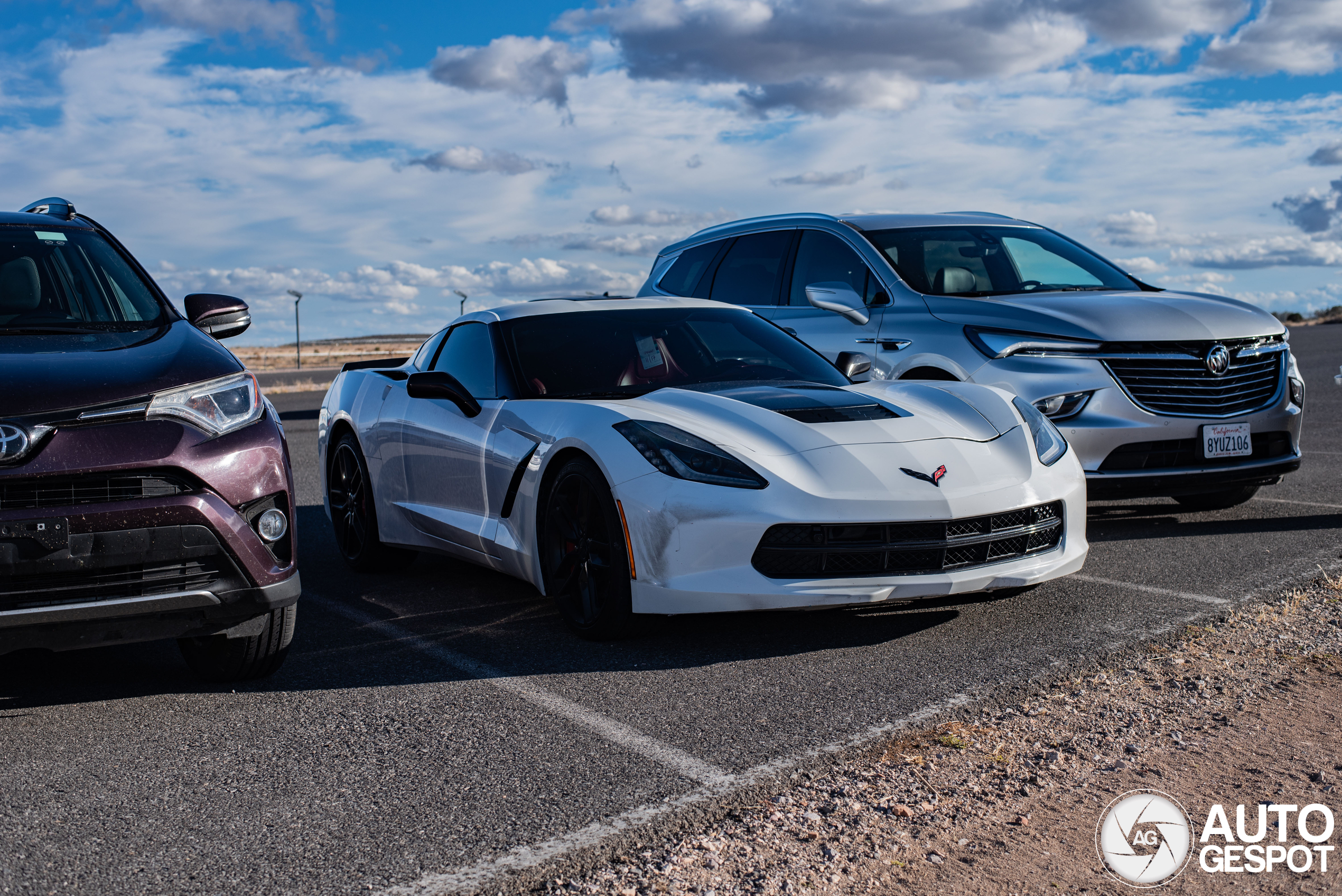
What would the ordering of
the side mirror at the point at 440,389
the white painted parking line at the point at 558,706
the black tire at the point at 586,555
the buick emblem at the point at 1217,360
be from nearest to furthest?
the white painted parking line at the point at 558,706 → the black tire at the point at 586,555 → the side mirror at the point at 440,389 → the buick emblem at the point at 1217,360

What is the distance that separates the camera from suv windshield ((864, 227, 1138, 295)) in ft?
25.2

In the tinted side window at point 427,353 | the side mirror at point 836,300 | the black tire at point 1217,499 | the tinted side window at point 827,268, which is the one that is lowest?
the black tire at point 1217,499

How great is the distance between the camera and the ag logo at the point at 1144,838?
2.77m

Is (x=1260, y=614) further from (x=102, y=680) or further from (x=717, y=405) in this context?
(x=102, y=680)

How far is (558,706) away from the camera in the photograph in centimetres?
405

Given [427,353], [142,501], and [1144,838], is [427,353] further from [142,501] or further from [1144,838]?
[1144,838]

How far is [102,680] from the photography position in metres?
4.46

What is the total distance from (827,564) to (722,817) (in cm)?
150

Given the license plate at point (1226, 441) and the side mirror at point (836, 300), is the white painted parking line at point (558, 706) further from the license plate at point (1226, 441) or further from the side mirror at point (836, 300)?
the license plate at point (1226, 441)

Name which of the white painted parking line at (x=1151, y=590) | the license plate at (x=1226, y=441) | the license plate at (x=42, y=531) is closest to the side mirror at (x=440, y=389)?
the license plate at (x=42, y=531)

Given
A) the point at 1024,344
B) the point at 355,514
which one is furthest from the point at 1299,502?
the point at 355,514

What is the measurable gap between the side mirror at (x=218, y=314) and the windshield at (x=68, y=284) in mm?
140

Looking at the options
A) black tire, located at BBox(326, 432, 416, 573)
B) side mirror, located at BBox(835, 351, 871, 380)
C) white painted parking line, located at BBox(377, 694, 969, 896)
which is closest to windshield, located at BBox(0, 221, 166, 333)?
black tire, located at BBox(326, 432, 416, 573)

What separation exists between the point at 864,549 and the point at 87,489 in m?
2.53
